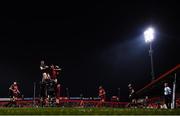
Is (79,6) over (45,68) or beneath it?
over

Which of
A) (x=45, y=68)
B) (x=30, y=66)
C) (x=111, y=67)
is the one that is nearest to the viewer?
(x=45, y=68)

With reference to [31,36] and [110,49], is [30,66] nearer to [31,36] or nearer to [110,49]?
[31,36]

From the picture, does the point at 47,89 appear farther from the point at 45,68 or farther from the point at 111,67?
the point at 111,67

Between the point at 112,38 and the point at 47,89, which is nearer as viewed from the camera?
the point at 47,89

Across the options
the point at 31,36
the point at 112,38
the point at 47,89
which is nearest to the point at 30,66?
the point at 31,36

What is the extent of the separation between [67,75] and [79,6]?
9.02m

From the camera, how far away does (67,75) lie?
1629 inches

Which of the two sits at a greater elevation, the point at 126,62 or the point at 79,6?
the point at 79,6

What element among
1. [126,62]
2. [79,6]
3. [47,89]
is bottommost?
[47,89]

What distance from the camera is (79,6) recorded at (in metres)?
45.4

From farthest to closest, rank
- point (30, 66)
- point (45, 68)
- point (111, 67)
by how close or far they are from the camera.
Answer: point (111, 67) → point (30, 66) → point (45, 68)

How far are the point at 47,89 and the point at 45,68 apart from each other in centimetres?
111

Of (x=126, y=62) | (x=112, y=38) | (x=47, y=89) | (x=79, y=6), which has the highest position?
(x=79, y=6)

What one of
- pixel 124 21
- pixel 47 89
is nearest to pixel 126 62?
pixel 124 21
